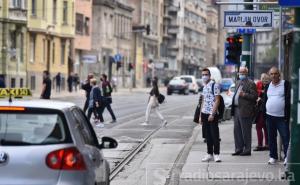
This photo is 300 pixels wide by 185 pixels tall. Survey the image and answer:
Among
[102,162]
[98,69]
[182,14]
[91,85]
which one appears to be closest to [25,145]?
[102,162]

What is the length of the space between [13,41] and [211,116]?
4416 centimetres

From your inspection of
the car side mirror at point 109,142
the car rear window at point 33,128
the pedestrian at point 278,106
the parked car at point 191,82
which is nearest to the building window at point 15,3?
the parked car at point 191,82

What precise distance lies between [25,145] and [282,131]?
758cm

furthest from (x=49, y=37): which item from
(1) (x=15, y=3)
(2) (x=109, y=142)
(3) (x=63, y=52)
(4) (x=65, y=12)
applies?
(2) (x=109, y=142)

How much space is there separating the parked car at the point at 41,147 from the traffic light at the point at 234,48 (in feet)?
53.3

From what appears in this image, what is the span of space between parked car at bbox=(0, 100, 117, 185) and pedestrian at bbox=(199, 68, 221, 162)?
24.7 feet

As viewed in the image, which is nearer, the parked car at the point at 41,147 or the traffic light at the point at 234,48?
the parked car at the point at 41,147

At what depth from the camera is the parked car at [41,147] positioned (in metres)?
7.55

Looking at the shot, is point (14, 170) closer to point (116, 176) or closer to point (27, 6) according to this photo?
point (116, 176)

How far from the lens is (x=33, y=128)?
306 inches

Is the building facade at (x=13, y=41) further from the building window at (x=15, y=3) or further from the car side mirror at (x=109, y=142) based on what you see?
the car side mirror at (x=109, y=142)

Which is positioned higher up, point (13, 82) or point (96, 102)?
point (96, 102)

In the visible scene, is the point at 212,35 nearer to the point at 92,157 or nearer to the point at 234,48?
the point at 234,48

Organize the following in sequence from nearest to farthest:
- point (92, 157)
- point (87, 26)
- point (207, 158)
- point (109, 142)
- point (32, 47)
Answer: point (92, 157) < point (109, 142) < point (207, 158) < point (32, 47) < point (87, 26)
